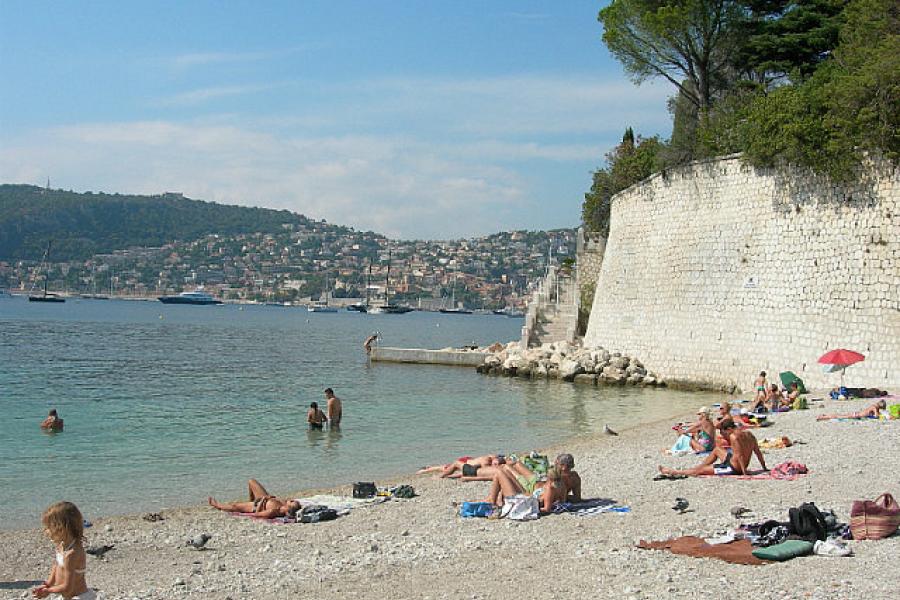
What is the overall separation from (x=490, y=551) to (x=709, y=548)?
2010mm

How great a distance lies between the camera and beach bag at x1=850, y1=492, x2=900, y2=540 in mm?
7930

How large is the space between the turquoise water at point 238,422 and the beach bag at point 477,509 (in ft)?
12.8

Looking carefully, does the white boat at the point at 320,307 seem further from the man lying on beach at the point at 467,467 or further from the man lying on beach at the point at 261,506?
the man lying on beach at the point at 261,506

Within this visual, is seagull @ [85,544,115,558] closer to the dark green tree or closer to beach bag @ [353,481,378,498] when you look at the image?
beach bag @ [353,481,378,498]

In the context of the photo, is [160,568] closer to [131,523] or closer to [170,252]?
[131,523]

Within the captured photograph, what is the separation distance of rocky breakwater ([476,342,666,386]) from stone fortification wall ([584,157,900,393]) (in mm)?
487

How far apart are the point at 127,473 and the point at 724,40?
22084 mm

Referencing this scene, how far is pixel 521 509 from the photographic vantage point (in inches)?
398

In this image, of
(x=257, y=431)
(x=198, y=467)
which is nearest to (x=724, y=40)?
(x=257, y=431)

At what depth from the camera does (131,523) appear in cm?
1094

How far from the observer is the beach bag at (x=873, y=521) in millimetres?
7930

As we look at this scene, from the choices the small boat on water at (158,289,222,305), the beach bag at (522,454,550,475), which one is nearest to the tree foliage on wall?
the beach bag at (522,454,550,475)

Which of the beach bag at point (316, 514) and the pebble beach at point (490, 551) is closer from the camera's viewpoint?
the pebble beach at point (490, 551)

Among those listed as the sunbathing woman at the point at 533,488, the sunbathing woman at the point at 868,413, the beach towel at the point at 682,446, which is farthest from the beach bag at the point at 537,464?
the sunbathing woman at the point at 868,413
